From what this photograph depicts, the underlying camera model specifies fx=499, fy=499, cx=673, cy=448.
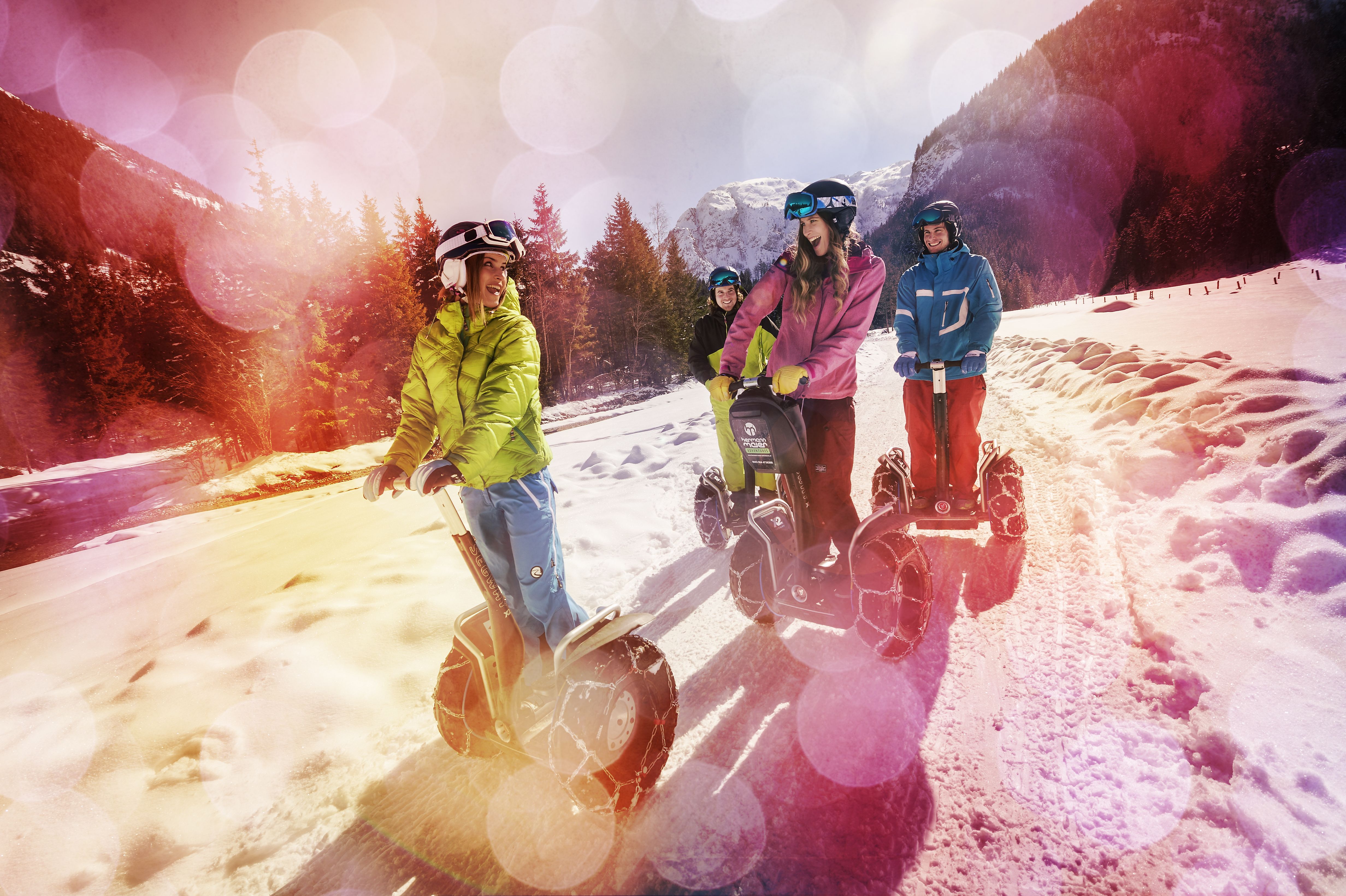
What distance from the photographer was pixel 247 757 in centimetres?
263

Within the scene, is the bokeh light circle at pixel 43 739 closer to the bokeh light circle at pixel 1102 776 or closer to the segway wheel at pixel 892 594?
the segway wheel at pixel 892 594

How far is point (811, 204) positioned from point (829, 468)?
1518 millimetres

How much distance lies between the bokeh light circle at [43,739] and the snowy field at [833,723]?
0.07ft

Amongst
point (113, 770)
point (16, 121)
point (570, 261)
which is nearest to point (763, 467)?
point (113, 770)

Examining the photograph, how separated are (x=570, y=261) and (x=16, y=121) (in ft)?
390

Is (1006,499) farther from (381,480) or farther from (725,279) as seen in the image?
(381,480)

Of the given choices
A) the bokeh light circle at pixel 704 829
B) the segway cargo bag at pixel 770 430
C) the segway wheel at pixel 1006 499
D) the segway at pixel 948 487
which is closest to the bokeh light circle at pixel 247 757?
the bokeh light circle at pixel 704 829

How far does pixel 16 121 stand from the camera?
79.6 meters

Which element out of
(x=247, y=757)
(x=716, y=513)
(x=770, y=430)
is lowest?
(x=247, y=757)

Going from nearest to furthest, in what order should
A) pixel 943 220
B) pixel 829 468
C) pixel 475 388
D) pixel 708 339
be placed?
pixel 475 388 → pixel 829 468 → pixel 943 220 → pixel 708 339

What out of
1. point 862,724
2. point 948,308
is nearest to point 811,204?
point 948,308

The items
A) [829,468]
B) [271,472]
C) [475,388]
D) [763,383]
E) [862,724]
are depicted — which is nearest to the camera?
[475,388]

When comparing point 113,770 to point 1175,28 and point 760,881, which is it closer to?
point 760,881

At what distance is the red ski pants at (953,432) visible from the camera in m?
3.96
